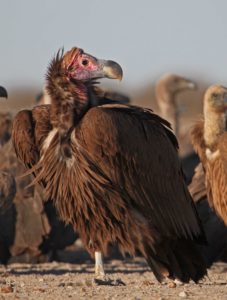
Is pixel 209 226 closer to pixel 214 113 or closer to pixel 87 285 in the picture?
pixel 214 113

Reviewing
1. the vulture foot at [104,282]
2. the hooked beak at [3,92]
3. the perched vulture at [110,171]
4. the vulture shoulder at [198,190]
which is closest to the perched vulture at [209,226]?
the vulture shoulder at [198,190]

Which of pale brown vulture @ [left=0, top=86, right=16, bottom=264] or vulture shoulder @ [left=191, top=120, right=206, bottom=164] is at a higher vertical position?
vulture shoulder @ [left=191, top=120, right=206, bottom=164]

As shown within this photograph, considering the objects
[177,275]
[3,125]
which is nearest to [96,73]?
[177,275]

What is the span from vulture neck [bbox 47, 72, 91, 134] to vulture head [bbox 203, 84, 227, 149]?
2.11 metres

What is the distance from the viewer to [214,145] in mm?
11039

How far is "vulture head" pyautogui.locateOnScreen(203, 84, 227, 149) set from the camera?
11156 millimetres

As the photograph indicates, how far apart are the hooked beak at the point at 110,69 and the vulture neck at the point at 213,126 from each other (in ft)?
6.44

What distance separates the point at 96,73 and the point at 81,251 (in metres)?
6.50

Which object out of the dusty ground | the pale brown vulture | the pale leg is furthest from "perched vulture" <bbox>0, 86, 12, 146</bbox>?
the pale leg

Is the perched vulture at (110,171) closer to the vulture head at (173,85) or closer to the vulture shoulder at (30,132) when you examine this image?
the vulture shoulder at (30,132)

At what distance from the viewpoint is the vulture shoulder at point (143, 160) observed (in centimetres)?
884

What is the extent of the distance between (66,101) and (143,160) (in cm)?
82

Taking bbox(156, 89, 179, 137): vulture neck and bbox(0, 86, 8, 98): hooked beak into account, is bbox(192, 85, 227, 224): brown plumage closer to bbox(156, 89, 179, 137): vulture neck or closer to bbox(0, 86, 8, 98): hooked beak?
Result: bbox(0, 86, 8, 98): hooked beak

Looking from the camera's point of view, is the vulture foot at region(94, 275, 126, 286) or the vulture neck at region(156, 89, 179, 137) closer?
the vulture foot at region(94, 275, 126, 286)
